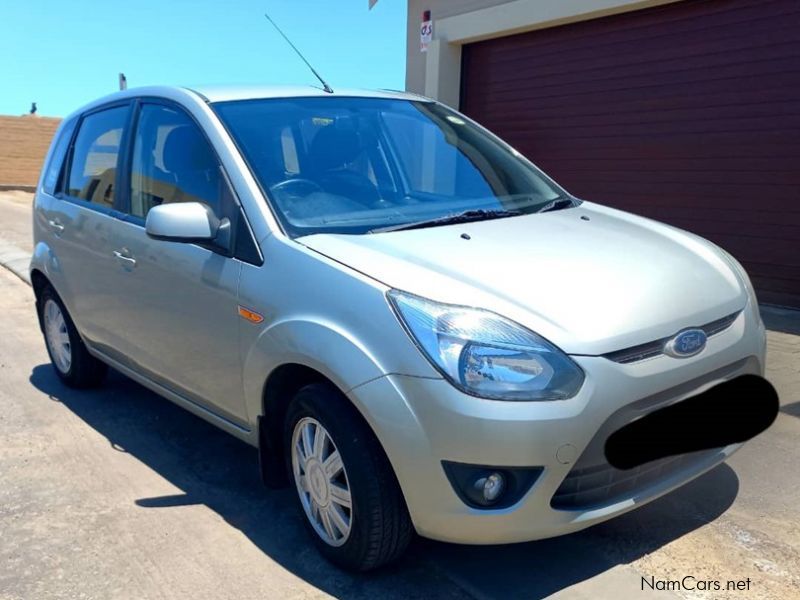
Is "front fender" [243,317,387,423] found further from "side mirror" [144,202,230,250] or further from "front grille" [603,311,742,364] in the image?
"front grille" [603,311,742,364]

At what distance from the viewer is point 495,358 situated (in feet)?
7.63

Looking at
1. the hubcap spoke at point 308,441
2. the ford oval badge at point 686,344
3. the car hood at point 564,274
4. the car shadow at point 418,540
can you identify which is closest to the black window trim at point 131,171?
the car hood at point 564,274

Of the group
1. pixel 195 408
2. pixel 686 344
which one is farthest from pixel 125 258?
pixel 686 344

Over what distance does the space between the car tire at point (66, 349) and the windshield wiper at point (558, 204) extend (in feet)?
9.79

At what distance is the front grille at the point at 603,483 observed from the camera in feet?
7.89

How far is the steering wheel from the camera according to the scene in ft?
10.2

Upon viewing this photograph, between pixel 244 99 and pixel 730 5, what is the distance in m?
5.13

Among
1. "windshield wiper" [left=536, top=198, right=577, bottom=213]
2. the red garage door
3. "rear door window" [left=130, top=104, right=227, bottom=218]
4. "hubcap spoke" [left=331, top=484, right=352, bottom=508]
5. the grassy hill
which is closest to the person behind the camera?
"hubcap spoke" [left=331, top=484, right=352, bottom=508]

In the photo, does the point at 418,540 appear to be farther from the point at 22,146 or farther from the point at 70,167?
the point at 22,146

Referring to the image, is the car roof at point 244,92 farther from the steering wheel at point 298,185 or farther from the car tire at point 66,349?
the car tire at point 66,349

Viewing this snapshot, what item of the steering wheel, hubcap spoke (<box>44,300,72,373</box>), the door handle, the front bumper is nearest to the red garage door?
the front bumper

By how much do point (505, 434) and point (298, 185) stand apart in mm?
1460

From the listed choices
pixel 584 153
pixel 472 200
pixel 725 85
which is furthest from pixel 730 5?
pixel 472 200

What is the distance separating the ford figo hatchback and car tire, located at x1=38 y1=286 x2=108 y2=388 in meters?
0.75
